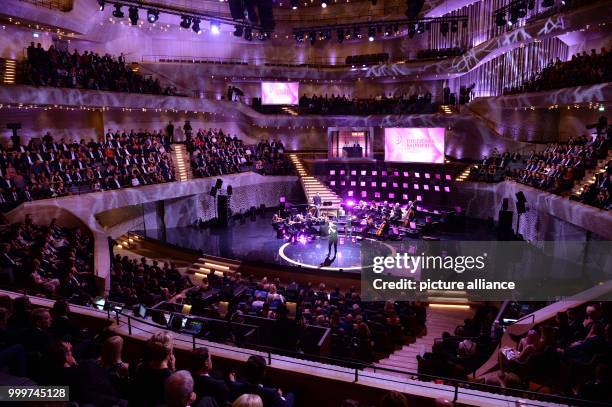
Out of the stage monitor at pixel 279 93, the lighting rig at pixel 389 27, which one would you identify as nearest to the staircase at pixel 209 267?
the lighting rig at pixel 389 27

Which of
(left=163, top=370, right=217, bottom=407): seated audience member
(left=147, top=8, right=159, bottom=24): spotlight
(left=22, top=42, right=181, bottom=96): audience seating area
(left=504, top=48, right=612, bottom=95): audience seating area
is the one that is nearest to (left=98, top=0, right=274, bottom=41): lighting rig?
(left=147, top=8, right=159, bottom=24): spotlight

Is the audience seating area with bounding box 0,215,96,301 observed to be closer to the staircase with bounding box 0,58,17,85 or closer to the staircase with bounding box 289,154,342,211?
the staircase with bounding box 0,58,17,85

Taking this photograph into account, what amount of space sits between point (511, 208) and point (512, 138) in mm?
4529

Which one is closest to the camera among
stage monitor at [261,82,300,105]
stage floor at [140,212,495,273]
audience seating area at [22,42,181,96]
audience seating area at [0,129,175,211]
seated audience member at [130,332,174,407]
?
seated audience member at [130,332,174,407]

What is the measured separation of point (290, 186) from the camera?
27.2 meters

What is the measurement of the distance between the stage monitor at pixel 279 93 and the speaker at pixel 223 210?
30.9ft

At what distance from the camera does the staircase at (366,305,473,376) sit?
9695 millimetres

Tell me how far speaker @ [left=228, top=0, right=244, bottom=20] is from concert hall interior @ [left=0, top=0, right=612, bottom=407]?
0.62 feet

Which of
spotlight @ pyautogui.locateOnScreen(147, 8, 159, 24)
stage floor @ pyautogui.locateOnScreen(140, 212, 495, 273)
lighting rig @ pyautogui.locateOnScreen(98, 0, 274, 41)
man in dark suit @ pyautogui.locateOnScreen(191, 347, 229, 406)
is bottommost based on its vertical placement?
stage floor @ pyautogui.locateOnScreen(140, 212, 495, 273)

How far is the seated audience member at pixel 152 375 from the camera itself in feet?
12.6

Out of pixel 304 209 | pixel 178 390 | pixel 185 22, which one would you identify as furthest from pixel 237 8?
pixel 178 390

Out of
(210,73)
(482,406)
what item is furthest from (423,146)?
(482,406)

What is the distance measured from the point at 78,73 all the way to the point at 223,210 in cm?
827

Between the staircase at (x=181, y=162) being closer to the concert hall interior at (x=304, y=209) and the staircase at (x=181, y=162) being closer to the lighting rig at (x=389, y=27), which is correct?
the concert hall interior at (x=304, y=209)
